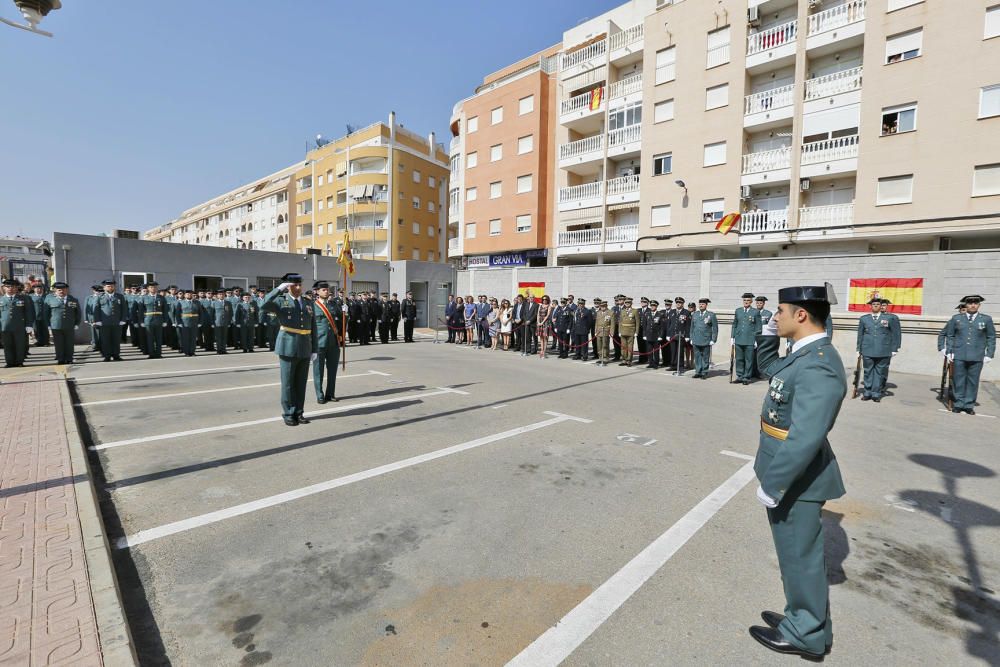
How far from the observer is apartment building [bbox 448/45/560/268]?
32.7m

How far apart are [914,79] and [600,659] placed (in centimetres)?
2679

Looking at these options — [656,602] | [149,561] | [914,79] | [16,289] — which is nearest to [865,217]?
[914,79]

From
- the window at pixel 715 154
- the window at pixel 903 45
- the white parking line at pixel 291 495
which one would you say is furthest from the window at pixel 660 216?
the white parking line at pixel 291 495

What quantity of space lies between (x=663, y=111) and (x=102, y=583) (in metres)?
30.0

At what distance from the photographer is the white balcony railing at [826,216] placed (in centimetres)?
2142

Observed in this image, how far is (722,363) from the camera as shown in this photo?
15828 mm

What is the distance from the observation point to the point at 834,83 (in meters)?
21.7

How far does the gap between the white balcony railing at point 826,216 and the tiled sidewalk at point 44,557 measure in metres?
25.5

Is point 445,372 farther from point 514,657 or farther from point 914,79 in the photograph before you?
point 914,79

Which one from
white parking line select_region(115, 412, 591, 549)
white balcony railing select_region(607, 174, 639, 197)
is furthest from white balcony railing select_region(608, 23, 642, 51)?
white parking line select_region(115, 412, 591, 549)

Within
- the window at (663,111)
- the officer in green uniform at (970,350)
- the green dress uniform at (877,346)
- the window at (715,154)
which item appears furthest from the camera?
the window at (663,111)

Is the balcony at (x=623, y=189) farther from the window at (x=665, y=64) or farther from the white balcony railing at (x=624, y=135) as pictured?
the window at (x=665, y=64)

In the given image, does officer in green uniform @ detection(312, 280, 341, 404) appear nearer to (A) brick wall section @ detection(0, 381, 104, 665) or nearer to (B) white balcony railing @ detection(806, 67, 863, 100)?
(A) brick wall section @ detection(0, 381, 104, 665)

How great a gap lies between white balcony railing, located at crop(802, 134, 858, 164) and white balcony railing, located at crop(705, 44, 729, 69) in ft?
20.9
